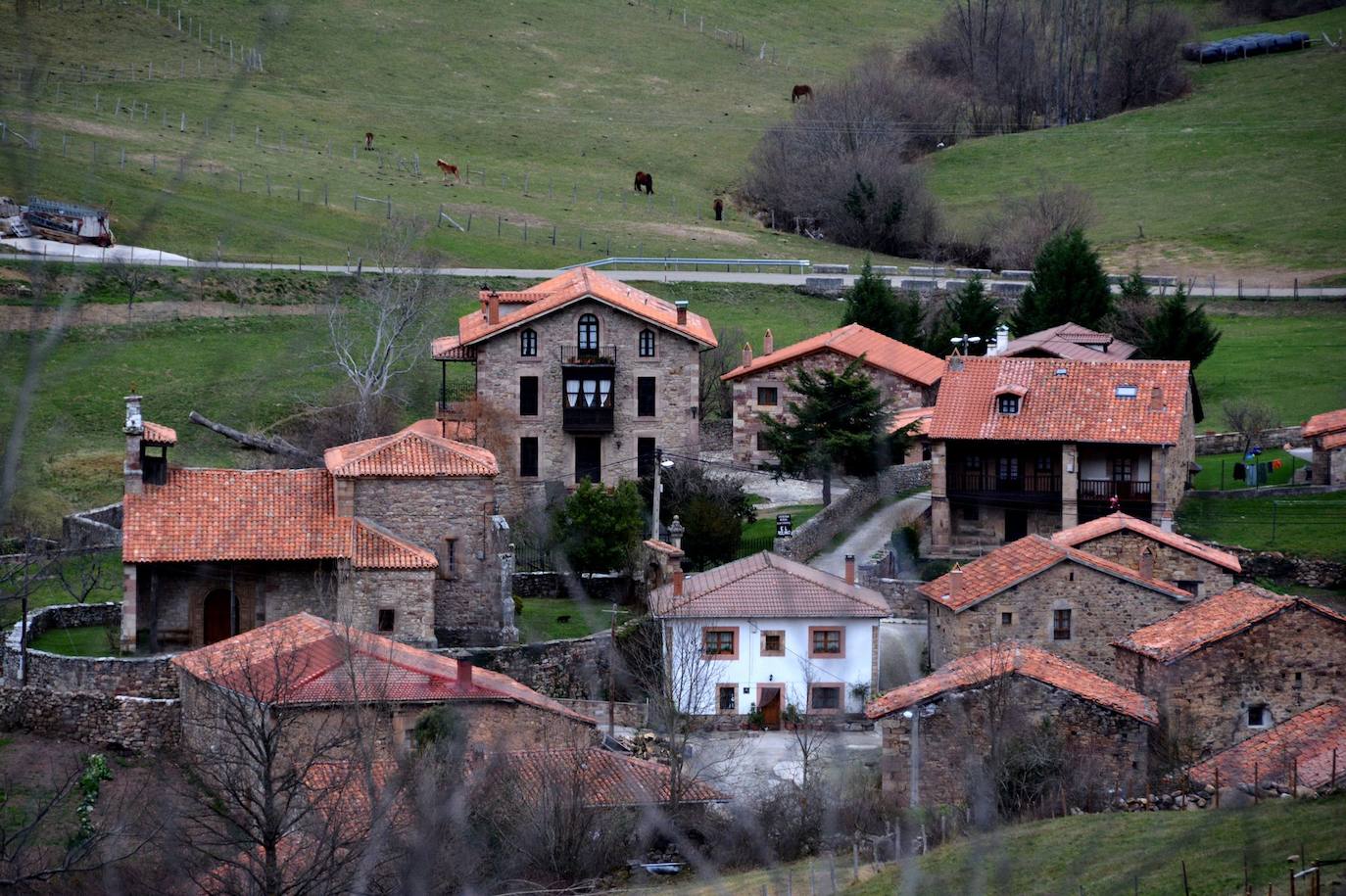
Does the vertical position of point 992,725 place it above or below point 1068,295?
below

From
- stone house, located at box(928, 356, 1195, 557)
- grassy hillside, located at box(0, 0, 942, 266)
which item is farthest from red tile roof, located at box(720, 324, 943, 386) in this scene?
grassy hillside, located at box(0, 0, 942, 266)

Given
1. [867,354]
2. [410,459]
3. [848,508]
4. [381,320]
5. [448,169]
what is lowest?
[848,508]

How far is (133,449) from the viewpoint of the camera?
108 feet

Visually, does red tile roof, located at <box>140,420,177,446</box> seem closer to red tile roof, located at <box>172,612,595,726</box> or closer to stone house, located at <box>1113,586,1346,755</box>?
red tile roof, located at <box>172,612,595,726</box>

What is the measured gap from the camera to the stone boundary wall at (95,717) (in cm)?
2870

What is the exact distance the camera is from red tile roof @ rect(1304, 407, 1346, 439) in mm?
42219

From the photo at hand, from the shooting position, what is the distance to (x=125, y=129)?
5753 cm

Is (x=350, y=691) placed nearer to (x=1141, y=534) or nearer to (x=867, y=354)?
(x=1141, y=534)

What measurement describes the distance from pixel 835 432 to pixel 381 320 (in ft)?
37.8

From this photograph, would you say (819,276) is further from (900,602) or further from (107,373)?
(900,602)

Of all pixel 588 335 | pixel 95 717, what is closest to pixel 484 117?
pixel 588 335

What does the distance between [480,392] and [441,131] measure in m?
44.9

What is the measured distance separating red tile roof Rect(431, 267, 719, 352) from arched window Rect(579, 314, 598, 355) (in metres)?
0.59

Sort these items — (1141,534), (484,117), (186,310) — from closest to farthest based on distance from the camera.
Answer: (1141,534), (186,310), (484,117)
